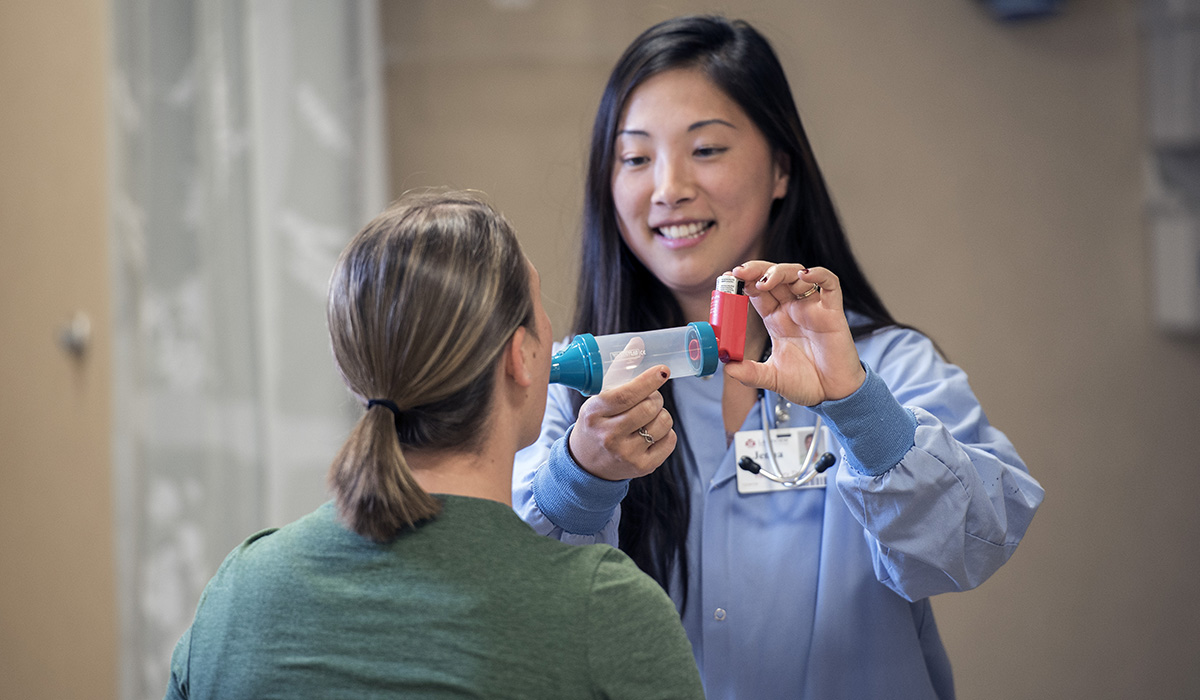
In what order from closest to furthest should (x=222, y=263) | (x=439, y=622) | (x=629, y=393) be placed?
(x=439, y=622), (x=629, y=393), (x=222, y=263)

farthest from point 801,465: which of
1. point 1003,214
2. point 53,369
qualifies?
point 53,369

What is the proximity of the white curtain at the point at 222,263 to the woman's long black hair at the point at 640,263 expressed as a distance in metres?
0.82

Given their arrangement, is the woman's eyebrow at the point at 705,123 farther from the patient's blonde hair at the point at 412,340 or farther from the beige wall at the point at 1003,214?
the beige wall at the point at 1003,214

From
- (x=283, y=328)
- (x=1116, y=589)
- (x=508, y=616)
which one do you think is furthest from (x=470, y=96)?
(x=1116, y=589)

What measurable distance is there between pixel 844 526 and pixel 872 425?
29 cm

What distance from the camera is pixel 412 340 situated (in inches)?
37.1

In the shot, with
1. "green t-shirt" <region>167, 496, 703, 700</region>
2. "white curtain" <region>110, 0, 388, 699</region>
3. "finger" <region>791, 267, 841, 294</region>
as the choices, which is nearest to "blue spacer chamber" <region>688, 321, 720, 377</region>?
"finger" <region>791, 267, 841, 294</region>

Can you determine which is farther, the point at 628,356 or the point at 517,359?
the point at 628,356

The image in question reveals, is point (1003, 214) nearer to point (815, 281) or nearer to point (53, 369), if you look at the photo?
point (815, 281)

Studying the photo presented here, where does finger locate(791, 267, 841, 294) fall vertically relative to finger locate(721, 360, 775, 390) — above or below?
above

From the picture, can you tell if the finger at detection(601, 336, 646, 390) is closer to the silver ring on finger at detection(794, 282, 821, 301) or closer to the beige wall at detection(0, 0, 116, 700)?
the silver ring on finger at detection(794, 282, 821, 301)

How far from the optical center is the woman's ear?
1.57m

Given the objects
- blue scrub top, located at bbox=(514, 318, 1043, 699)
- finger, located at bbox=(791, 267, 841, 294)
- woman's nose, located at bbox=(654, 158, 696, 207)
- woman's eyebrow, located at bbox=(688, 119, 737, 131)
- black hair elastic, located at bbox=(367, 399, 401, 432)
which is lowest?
blue scrub top, located at bbox=(514, 318, 1043, 699)

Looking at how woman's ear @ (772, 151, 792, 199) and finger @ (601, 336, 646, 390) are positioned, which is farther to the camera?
woman's ear @ (772, 151, 792, 199)
